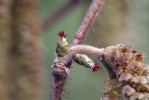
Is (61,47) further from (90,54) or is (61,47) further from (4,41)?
(4,41)

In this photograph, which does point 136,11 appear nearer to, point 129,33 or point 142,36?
point 129,33

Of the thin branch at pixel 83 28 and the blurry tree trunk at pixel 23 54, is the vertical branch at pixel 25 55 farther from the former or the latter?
the thin branch at pixel 83 28

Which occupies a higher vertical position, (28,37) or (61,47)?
(28,37)

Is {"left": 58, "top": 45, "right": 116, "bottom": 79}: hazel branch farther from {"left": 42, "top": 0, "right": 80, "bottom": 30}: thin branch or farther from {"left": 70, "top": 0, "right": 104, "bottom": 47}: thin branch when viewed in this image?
{"left": 42, "top": 0, "right": 80, "bottom": 30}: thin branch

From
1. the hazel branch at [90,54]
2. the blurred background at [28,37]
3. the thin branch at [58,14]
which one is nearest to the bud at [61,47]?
the hazel branch at [90,54]

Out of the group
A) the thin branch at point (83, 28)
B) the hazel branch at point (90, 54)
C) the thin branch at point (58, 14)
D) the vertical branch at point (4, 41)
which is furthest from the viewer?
the thin branch at point (58, 14)

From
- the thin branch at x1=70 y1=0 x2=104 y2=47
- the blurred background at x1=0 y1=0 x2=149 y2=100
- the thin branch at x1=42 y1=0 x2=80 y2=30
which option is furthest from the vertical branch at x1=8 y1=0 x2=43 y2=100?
the thin branch at x1=70 y1=0 x2=104 y2=47

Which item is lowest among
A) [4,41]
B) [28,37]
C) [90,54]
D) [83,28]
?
[90,54]

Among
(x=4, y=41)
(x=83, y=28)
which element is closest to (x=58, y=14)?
(x=4, y=41)
